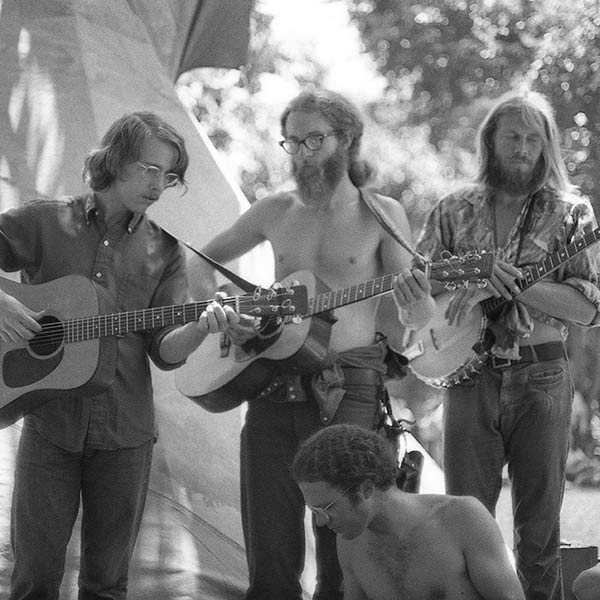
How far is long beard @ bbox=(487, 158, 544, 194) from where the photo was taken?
477cm

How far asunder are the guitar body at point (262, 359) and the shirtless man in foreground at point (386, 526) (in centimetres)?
89

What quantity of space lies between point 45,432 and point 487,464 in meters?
1.61

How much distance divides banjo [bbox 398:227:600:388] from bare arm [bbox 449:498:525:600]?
1069 millimetres

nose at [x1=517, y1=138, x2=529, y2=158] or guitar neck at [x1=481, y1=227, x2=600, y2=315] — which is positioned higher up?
nose at [x1=517, y1=138, x2=529, y2=158]

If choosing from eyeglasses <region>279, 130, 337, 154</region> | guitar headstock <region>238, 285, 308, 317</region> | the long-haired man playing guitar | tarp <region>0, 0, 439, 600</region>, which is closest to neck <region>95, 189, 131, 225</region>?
the long-haired man playing guitar

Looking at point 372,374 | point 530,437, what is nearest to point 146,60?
point 372,374

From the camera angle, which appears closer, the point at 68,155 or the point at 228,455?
the point at 228,455

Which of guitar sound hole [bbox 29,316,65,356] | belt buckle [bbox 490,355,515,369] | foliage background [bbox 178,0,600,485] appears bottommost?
belt buckle [bbox 490,355,515,369]

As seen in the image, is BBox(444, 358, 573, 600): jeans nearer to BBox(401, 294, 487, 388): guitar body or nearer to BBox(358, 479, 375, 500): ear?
BBox(401, 294, 487, 388): guitar body

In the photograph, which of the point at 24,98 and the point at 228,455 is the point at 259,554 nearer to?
the point at 228,455

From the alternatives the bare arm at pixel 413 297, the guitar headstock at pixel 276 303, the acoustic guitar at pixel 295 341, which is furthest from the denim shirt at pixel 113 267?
the bare arm at pixel 413 297

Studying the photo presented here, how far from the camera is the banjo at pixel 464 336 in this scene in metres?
4.53

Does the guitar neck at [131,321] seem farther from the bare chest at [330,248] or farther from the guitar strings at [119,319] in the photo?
the bare chest at [330,248]

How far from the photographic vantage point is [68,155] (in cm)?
652
